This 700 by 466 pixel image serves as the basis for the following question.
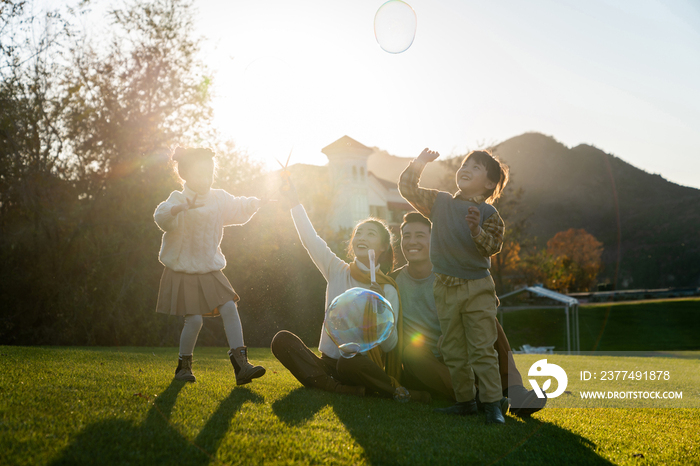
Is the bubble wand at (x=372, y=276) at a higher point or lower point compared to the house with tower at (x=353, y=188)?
lower

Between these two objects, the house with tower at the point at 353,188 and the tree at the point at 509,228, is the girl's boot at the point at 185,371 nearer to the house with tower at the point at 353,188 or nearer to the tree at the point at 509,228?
the house with tower at the point at 353,188

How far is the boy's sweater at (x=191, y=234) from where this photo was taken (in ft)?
13.6

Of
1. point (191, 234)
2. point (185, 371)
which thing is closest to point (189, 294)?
point (191, 234)

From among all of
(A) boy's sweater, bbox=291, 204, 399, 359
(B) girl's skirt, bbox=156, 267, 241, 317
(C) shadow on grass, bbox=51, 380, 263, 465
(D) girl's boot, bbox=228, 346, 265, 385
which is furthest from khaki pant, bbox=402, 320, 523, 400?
(C) shadow on grass, bbox=51, 380, 263, 465

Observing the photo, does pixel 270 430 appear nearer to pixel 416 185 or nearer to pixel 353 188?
pixel 416 185

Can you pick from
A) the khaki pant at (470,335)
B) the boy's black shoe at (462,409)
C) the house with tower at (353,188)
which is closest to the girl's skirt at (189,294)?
the khaki pant at (470,335)

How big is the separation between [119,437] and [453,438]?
164 cm

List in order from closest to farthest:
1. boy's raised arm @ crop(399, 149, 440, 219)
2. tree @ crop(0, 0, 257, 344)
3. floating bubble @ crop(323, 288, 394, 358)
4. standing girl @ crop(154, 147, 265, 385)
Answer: floating bubble @ crop(323, 288, 394, 358)
boy's raised arm @ crop(399, 149, 440, 219)
standing girl @ crop(154, 147, 265, 385)
tree @ crop(0, 0, 257, 344)

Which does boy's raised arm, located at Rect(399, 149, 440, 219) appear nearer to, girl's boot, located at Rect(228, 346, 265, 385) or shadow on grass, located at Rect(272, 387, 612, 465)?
shadow on grass, located at Rect(272, 387, 612, 465)

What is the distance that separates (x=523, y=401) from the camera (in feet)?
11.2

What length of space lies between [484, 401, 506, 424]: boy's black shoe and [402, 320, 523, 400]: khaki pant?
501 mm

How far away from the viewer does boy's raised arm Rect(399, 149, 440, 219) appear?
3568 millimetres

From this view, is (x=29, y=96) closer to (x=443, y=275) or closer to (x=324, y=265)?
(x=324, y=265)

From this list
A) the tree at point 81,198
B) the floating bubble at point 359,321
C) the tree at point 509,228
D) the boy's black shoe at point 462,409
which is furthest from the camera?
the tree at point 509,228
